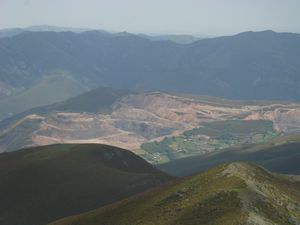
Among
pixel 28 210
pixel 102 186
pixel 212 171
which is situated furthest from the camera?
pixel 102 186

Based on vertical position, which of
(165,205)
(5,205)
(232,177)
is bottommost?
(5,205)

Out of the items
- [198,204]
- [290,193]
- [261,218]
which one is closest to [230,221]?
[261,218]

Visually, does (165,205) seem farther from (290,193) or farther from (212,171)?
(290,193)

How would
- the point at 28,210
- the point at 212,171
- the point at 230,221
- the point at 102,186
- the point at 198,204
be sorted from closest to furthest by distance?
1. the point at 230,221
2. the point at 198,204
3. the point at 212,171
4. the point at 28,210
5. the point at 102,186

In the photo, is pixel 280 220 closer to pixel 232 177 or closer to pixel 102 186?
pixel 232 177

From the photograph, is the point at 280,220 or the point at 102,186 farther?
the point at 102,186

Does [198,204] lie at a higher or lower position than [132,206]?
higher

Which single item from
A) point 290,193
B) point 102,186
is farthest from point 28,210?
point 290,193
